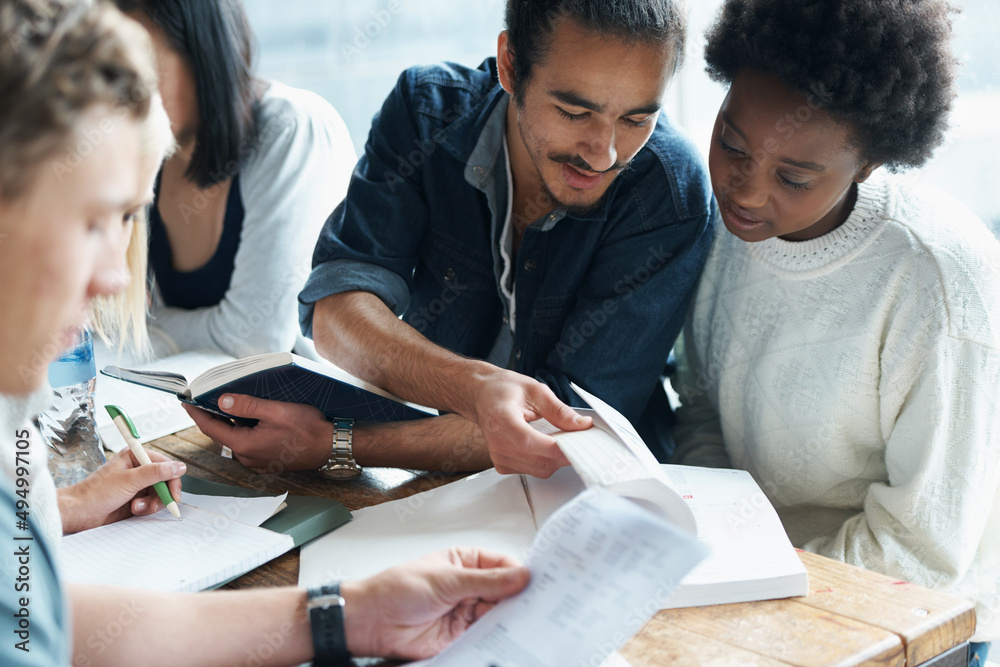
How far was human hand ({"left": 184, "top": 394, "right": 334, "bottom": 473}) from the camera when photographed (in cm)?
121

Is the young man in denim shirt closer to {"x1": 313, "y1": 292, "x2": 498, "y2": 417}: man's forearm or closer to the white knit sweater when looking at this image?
{"x1": 313, "y1": 292, "x2": 498, "y2": 417}: man's forearm

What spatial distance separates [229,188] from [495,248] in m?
0.85

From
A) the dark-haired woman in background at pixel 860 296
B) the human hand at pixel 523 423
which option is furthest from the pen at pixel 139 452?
the dark-haired woman in background at pixel 860 296

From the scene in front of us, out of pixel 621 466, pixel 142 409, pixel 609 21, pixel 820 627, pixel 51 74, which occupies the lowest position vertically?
pixel 142 409

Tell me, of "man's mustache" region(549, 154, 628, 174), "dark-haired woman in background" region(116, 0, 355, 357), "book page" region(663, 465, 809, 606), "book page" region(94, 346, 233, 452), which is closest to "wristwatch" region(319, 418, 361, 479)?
"book page" region(94, 346, 233, 452)

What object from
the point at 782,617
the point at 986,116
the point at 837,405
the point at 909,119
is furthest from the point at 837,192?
the point at 986,116

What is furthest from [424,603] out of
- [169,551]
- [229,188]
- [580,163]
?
[229,188]

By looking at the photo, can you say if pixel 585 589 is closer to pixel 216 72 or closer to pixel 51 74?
pixel 51 74

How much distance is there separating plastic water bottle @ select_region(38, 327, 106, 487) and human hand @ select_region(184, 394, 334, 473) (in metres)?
0.20

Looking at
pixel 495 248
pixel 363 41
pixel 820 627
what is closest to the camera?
pixel 820 627

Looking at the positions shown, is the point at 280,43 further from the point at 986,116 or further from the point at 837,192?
the point at 837,192

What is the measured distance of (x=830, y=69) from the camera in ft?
3.78

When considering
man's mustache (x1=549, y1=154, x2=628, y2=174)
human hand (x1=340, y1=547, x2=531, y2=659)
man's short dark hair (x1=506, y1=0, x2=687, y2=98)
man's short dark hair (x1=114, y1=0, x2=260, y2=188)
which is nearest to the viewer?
human hand (x1=340, y1=547, x2=531, y2=659)

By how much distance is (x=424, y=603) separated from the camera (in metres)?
0.77
